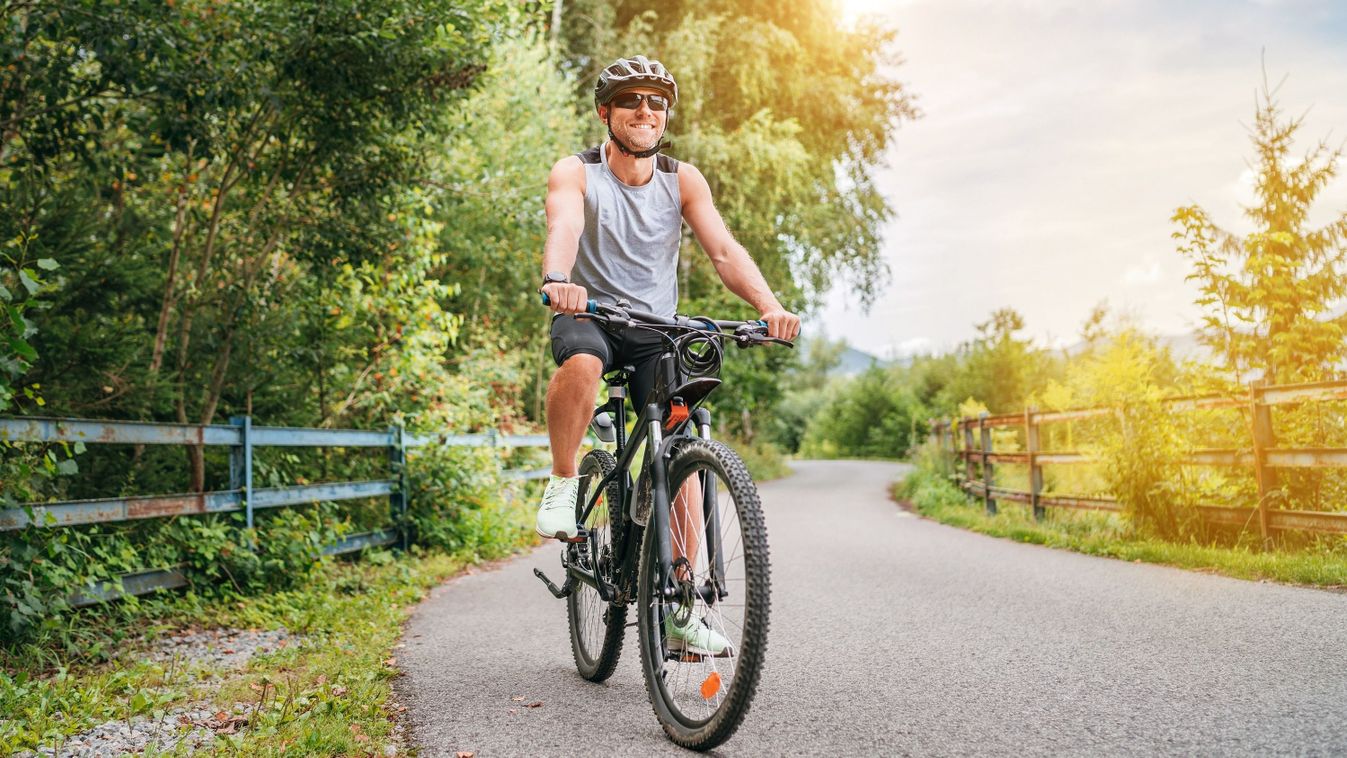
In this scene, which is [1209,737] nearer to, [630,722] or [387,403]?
[630,722]

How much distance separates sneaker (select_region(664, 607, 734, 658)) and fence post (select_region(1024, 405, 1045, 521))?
800 cm

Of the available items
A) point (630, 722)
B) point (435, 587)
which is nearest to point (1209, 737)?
point (630, 722)

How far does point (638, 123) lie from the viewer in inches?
140

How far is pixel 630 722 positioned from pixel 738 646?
700 millimetres

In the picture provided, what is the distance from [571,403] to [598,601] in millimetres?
893

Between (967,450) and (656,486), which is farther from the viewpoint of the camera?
(967,450)

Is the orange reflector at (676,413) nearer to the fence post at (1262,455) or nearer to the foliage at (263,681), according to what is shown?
the foliage at (263,681)

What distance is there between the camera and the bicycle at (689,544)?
2.80 metres

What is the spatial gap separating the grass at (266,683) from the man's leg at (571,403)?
1145mm

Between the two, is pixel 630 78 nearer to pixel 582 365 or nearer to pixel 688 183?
pixel 688 183

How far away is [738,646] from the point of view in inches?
114

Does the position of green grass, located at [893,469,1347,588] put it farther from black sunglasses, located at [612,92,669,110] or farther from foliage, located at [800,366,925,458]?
foliage, located at [800,366,925,458]

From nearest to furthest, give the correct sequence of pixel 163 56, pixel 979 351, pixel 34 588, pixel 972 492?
pixel 34 588 → pixel 163 56 → pixel 972 492 → pixel 979 351

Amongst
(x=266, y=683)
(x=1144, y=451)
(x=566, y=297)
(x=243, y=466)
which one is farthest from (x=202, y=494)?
(x=1144, y=451)
